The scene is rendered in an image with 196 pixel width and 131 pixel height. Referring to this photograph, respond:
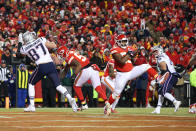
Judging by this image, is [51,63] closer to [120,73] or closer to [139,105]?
[120,73]

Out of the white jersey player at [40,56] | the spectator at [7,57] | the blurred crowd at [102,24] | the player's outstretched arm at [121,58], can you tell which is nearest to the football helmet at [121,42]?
the player's outstretched arm at [121,58]

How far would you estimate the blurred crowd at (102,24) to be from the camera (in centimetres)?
2069

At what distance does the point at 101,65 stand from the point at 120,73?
7146 mm

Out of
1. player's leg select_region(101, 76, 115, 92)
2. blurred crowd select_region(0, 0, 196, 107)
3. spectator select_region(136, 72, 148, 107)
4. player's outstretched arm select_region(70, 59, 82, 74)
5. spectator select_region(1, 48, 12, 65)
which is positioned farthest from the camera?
blurred crowd select_region(0, 0, 196, 107)

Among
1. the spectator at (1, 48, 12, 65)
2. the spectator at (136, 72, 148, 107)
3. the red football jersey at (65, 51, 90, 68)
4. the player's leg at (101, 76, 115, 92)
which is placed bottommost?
the spectator at (136, 72, 148, 107)

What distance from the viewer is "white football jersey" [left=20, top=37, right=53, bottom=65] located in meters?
12.7

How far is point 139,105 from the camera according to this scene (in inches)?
757

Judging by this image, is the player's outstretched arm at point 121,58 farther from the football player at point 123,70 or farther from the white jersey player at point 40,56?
the white jersey player at point 40,56

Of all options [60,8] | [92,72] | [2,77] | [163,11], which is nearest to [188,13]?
[163,11]

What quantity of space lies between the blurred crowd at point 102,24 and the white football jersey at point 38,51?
5.74m

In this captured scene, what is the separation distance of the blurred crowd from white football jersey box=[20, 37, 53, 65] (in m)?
5.74

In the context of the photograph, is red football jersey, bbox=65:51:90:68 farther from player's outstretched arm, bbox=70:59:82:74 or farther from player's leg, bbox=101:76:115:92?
player's leg, bbox=101:76:115:92

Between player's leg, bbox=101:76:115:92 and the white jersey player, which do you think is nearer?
the white jersey player

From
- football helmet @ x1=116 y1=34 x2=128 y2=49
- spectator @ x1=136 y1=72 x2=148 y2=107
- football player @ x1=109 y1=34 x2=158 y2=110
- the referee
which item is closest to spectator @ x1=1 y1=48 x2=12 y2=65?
the referee
